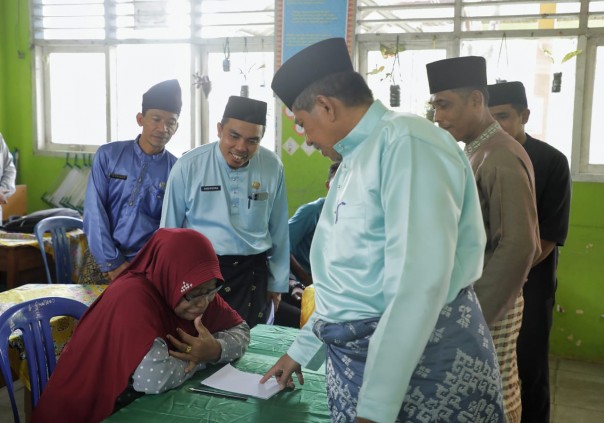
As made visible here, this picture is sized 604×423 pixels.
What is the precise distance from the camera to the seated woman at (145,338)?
1.84 m

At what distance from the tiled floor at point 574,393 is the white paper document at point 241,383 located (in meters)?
1.77

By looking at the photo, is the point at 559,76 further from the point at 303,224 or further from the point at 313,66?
the point at 313,66

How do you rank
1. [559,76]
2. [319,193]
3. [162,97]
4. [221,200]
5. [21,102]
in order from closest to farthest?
[221,200] → [162,97] → [559,76] → [319,193] → [21,102]

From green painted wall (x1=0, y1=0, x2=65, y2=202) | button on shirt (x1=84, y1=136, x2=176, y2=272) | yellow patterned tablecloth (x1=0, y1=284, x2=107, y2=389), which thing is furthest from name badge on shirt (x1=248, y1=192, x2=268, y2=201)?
green painted wall (x1=0, y1=0, x2=65, y2=202)

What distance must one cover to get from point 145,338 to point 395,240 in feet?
3.35

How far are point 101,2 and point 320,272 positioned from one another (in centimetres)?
500

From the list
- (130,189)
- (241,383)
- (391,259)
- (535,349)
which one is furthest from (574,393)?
(391,259)

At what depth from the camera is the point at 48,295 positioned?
9.80 ft

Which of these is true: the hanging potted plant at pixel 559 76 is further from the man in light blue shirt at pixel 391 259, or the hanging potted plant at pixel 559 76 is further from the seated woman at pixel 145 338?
the man in light blue shirt at pixel 391 259

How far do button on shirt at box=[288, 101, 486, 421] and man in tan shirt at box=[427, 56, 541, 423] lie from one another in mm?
557

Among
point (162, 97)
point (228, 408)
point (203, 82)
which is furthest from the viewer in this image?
point (203, 82)

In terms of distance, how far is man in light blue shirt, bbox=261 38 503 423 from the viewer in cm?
112

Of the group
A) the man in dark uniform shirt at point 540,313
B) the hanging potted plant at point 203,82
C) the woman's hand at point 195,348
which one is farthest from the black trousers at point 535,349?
the hanging potted plant at point 203,82

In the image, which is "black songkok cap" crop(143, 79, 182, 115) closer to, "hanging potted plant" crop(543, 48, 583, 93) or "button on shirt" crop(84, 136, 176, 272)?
"button on shirt" crop(84, 136, 176, 272)
